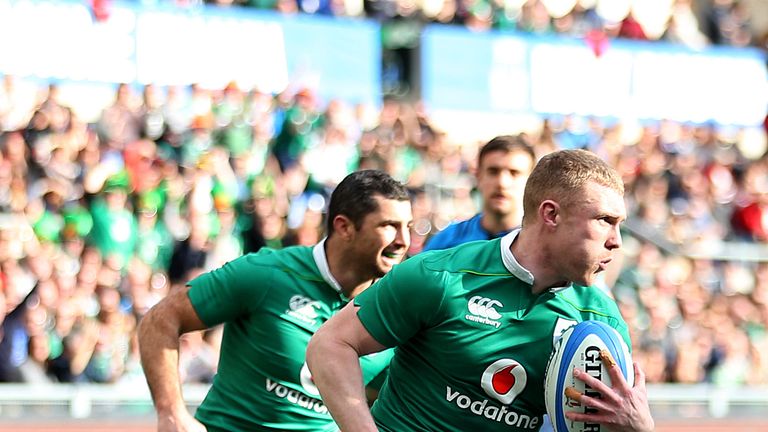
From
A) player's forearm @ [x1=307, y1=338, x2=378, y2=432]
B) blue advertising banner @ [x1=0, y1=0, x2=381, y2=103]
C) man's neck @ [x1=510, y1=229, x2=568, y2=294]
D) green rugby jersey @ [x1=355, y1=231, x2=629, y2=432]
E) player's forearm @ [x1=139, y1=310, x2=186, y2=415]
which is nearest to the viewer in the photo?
player's forearm @ [x1=307, y1=338, x2=378, y2=432]

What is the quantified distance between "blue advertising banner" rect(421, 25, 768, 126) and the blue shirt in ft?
32.7

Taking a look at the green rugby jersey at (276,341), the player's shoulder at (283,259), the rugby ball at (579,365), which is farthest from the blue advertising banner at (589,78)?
the rugby ball at (579,365)

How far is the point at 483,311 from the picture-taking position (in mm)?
4191

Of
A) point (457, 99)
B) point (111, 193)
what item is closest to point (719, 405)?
point (457, 99)

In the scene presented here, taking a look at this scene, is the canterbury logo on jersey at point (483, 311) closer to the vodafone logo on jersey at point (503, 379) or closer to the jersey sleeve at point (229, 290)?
the vodafone logo on jersey at point (503, 379)

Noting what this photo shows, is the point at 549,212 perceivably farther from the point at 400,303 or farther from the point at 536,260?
the point at 400,303

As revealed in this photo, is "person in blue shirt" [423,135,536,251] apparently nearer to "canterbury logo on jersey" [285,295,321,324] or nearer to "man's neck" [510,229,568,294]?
"canterbury logo on jersey" [285,295,321,324]

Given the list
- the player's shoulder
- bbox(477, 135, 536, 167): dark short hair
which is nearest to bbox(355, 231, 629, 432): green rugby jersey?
the player's shoulder

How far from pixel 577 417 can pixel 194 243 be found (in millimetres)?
8448

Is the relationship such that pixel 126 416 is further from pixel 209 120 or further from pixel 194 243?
pixel 209 120

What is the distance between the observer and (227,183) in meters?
12.8

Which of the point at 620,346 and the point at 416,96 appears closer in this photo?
the point at 620,346

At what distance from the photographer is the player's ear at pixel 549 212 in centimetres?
412

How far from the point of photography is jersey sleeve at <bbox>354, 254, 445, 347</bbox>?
4070 millimetres
